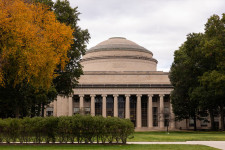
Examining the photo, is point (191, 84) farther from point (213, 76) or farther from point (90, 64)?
point (90, 64)

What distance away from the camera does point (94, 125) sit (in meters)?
22.8

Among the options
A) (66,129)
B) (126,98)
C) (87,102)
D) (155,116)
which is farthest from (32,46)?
(155,116)

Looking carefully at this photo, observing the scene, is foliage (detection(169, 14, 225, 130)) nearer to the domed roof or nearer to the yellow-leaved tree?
the yellow-leaved tree

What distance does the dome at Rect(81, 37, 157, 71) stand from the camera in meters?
83.8

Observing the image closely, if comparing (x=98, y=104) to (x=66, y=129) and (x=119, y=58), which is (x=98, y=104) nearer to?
(x=119, y=58)

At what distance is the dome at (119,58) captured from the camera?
83.8 meters

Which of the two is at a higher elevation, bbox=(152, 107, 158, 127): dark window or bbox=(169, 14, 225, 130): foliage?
bbox=(169, 14, 225, 130): foliage

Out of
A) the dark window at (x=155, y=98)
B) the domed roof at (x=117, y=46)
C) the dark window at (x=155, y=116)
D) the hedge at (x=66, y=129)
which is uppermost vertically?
the domed roof at (x=117, y=46)

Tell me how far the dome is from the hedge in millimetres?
60346

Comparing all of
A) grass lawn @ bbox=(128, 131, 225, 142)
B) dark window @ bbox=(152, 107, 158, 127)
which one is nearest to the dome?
dark window @ bbox=(152, 107, 158, 127)

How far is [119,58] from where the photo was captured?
277 ft

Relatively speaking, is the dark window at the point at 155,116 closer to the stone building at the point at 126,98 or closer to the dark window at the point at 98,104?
the stone building at the point at 126,98

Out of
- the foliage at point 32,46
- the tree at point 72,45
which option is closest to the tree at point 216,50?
the tree at point 72,45

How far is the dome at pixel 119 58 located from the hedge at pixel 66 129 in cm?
6035
